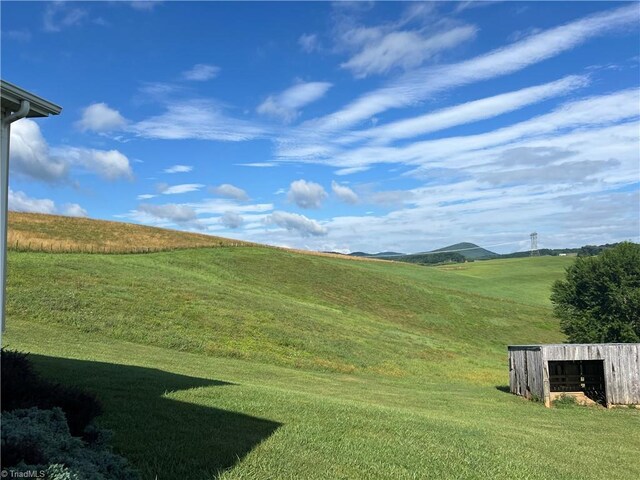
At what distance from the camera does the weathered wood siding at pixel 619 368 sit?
24859 millimetres

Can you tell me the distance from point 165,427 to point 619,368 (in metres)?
23.8

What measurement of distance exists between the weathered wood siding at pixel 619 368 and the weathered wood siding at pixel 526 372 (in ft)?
2.84

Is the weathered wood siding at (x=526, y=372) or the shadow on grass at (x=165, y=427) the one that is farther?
the weathered wood siding at (x=526, y=372)

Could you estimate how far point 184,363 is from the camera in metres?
21.5

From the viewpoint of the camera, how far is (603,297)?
42781 millimetres

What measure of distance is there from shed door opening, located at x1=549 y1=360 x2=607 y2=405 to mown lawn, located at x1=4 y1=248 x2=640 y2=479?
9.49 ft

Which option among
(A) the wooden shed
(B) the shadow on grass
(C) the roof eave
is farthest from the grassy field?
(C) the roof eave

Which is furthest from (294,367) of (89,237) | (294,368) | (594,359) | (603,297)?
(89,237)

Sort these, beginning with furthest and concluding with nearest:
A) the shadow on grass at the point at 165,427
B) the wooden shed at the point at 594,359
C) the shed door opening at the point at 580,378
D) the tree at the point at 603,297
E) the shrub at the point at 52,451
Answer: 1. the tree at the point at 603,297
2. the shed door opening at the point at 580,378
3. the wooden shed at the point at 594,359
4. the shadow on grass at the point at 165,427
5. the shrub at the point at 52,451

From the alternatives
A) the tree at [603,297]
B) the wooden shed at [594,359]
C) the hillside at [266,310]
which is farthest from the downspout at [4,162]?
the tree at [603,297]

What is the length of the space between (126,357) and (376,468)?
14.8 metres

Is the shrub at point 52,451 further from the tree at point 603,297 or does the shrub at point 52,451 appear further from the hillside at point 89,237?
the tree at point 603,297

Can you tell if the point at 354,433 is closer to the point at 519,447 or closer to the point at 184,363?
the point at 519,447

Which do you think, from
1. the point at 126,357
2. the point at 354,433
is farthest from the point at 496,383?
the point at 354,433
